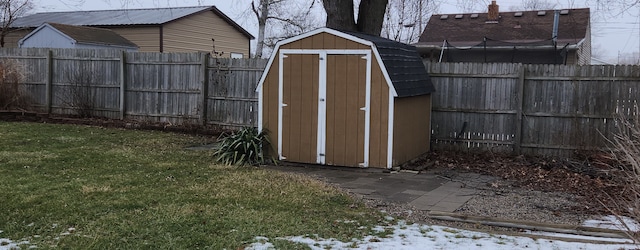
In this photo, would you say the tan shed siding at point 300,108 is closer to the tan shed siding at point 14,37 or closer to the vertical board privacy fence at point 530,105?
the vertical board privacy fence at point 530,105

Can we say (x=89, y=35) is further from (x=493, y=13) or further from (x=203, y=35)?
(x=493, y=13)

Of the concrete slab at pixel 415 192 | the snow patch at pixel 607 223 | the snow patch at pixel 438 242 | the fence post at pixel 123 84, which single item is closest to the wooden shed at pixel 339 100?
the concrete slab at pixel 415 192

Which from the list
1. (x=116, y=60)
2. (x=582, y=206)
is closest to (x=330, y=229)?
(x=582, y=206)

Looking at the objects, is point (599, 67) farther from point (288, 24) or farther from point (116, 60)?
point (288, 24)

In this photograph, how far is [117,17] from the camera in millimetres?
24234

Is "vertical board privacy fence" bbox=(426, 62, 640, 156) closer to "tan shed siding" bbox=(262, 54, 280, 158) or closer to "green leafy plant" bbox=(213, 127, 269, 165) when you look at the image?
"tan shed siding" bbox=(262, 54, 280, 158)

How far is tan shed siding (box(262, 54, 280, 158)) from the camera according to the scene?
349 inches

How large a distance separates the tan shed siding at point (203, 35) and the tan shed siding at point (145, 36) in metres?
0.38

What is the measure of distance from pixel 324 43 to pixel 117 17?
18292 millimetres

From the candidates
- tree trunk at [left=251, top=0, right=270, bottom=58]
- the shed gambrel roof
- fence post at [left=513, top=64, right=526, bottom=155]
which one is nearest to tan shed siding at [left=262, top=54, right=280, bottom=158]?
the shed gambrel roof

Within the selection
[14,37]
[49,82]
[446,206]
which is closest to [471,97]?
[446,206]

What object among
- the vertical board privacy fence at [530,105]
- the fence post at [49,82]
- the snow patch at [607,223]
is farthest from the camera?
the fence post at [49,82]

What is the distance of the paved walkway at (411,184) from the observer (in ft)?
21.3

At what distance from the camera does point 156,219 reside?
17.6ft
